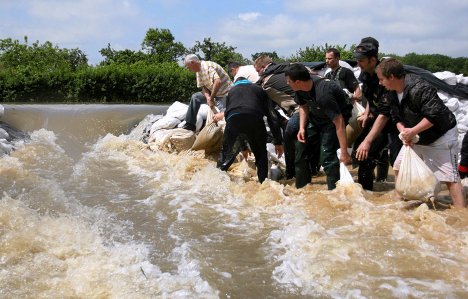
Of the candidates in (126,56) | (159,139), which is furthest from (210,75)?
(126,56)

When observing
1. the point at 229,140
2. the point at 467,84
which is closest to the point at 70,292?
the point at 229,140

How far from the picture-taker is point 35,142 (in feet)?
30.9

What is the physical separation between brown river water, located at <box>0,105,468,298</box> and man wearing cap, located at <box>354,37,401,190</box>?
0.31 meters

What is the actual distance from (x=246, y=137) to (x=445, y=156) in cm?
198

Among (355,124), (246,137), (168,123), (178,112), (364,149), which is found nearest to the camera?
(364,149)

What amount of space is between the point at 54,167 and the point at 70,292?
4.71m

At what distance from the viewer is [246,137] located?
193 inches

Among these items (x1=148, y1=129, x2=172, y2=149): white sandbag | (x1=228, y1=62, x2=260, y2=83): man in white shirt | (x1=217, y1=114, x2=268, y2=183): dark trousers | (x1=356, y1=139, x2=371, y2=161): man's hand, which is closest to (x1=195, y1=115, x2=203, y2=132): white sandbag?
(x1=148, y1=129, x2=172, y2=149): white sandbag

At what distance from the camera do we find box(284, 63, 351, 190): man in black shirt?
4223 millimetres

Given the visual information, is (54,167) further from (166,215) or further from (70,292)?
(70,292)

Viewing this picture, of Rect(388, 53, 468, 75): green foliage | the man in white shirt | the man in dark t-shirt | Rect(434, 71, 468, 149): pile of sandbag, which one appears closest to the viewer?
the man in dark t-shirt

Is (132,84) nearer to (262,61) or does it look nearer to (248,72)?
(248,72)

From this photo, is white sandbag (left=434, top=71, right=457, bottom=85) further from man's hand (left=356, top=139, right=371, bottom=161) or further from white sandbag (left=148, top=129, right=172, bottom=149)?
white sandbag (left=148, top=129, right=172, bottom=149)

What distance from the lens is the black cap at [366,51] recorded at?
4371 millimetres
